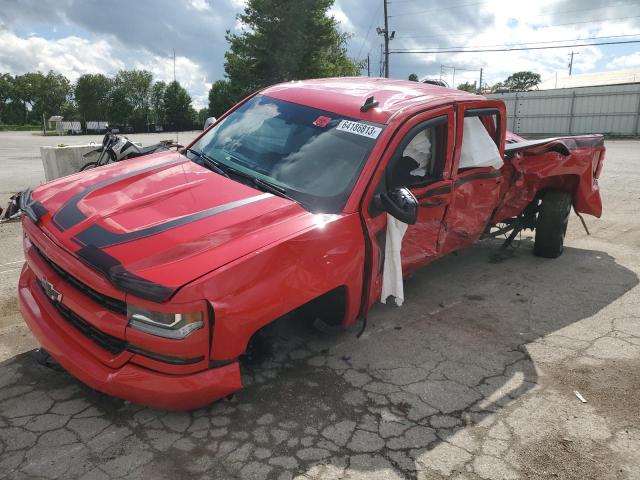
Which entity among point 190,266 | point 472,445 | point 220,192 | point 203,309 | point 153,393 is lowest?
point 472,445

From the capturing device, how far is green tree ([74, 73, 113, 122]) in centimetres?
8281

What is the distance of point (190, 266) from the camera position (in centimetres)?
238

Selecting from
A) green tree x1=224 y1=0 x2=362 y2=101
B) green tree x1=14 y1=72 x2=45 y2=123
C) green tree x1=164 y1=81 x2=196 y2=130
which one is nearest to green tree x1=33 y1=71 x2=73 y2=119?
green tree x1=14 y1=72 x2=45 y2=123

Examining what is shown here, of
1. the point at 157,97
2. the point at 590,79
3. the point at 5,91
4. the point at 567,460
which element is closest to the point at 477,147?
the point at 567,460

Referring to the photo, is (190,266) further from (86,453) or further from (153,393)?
(86,453)

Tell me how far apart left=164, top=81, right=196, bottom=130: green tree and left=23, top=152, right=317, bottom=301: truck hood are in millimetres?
79328

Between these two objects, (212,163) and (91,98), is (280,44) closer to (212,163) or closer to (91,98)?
(212,163)

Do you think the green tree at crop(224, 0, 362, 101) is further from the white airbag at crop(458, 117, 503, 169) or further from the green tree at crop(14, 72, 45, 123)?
the green tree at crop(14, 72, 45, 123)

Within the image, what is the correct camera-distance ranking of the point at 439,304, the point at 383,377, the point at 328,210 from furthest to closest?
the point at 439,304, the point at 383,377, the point at 328,210

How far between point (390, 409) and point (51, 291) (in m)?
2.00

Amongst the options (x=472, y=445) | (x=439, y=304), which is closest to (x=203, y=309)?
(x=472, y=445)

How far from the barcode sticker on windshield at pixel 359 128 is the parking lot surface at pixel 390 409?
52.0 inches

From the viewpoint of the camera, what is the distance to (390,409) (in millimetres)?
2928

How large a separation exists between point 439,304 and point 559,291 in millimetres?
1265
